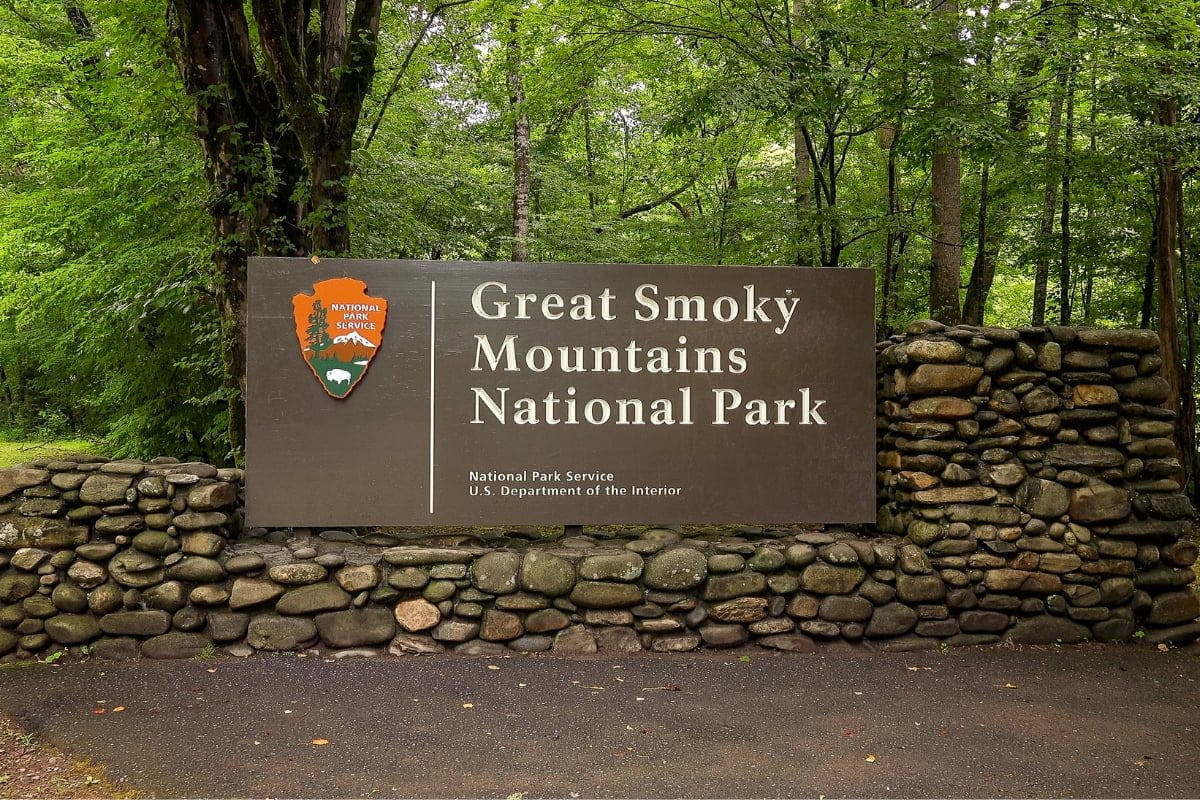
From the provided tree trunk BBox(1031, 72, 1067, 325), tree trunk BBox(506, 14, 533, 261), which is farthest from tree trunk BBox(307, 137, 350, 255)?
tree trunk BBox(1031, 72, 1067, 325)

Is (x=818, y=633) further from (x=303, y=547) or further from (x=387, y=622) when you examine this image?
(x=303, y=547)

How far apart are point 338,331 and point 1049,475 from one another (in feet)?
15.3

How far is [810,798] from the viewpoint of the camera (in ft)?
9.92

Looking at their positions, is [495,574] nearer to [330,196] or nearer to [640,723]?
[640,723]

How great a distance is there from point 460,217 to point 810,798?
445 inches

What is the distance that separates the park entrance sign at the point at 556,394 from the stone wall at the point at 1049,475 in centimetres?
43

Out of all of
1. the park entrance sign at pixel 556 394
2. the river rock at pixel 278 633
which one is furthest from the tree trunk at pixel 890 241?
the river rock at pixel 278 633

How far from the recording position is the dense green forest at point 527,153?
628 centimetres

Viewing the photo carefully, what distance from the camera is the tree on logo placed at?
15.6 feet

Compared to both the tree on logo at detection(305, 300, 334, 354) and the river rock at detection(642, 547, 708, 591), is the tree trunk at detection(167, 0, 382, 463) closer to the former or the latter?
the tree on logo at detection(305, 300, 334, 354)

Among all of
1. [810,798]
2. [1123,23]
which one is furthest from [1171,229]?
[810,798]

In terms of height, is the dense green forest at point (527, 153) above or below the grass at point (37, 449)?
above

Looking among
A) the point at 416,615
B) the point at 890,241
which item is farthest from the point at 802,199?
the point at 416,615

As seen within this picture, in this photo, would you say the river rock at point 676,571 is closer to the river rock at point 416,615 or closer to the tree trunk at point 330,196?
the river rock at point 416,615
